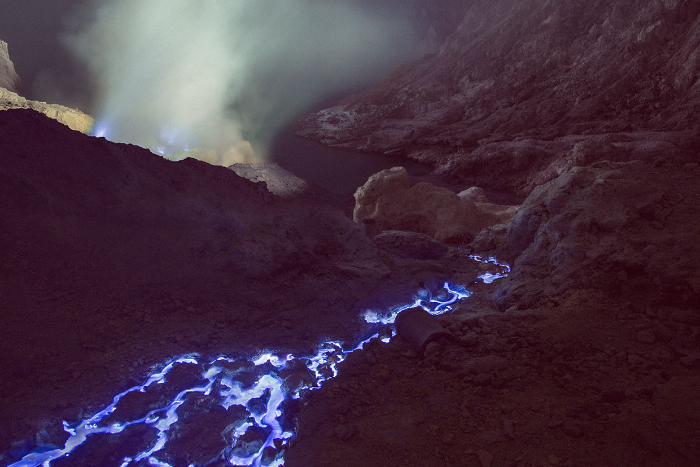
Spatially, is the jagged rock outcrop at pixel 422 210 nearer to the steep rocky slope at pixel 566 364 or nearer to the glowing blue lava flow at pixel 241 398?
the steep rocky slope at pixel 566 364

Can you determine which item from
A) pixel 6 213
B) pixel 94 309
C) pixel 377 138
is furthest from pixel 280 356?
pixel 377 138

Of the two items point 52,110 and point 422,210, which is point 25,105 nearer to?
point 52,110

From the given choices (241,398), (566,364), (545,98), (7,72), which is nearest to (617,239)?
(566,364)

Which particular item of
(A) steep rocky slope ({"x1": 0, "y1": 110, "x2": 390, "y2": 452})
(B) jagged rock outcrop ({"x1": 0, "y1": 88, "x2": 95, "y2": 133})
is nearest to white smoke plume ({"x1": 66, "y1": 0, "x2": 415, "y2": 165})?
(B) jagged rock outcrop ({"x1": 0, "y1": 88, "x2": 95, "y2": 133})

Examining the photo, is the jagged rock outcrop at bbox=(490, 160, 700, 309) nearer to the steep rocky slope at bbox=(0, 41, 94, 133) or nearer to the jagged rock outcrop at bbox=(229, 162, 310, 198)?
the jagged rock outcrop at bbox=(229, 162, 310, 198)

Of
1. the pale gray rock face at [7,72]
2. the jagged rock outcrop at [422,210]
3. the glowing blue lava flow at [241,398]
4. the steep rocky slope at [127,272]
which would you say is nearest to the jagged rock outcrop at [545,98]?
the jagged rock outcrop at [422,210]

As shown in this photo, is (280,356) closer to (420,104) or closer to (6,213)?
(6,213)
